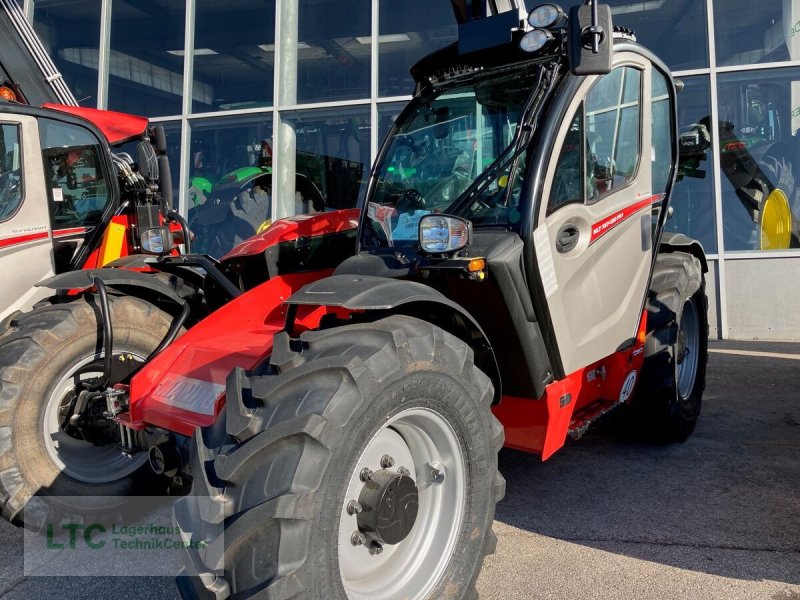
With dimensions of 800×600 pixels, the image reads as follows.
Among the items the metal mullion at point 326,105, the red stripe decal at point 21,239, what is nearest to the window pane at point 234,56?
the metal mullion at point 326,105

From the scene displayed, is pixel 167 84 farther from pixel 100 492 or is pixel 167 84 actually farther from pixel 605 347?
pixel 605 347

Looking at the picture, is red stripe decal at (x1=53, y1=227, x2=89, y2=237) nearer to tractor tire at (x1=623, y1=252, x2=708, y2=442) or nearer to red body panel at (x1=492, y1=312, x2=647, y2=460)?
red body panel at (x1=492, y1=312, x2=647, y2=460)

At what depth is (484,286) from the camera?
8.60 ft

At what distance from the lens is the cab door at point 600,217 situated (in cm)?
281

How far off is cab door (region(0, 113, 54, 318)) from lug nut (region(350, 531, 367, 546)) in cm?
288

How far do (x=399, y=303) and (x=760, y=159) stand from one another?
7.65 metres

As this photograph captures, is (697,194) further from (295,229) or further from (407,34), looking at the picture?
(295,229)

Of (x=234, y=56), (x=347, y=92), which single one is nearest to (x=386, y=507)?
(x=347, y=92)

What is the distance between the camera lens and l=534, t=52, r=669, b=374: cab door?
110 inches

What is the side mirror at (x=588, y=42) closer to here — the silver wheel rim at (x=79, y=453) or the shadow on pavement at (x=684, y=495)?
the shadow on pavement at (x=684, y=495)

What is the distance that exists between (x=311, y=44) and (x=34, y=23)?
492 centimetres

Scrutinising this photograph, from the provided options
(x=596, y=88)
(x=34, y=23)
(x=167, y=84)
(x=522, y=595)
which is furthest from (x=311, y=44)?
(x=522, y=595)

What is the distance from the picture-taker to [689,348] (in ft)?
15.2

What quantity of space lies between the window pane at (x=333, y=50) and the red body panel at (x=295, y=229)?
5919 mm
